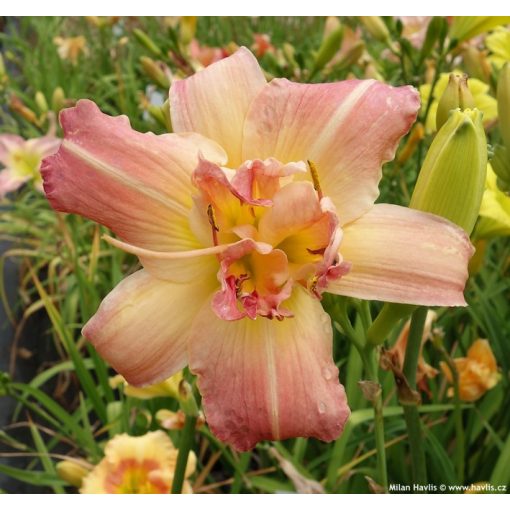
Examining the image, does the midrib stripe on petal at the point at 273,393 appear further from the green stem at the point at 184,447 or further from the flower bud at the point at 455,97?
the flower bud at the point at 455,97

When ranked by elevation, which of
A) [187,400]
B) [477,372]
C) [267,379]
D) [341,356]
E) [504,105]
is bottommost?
[341,356]

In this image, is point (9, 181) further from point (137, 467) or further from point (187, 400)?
point (187, 400)

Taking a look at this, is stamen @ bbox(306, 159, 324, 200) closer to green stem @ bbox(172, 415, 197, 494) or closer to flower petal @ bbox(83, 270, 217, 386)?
flower petal @ bbox(83, 270, 217, 386)

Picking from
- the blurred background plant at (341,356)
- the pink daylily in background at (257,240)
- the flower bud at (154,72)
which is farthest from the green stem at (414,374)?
the flower bud at (154,72)

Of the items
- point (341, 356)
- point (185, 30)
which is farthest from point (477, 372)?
point (185, 30)
